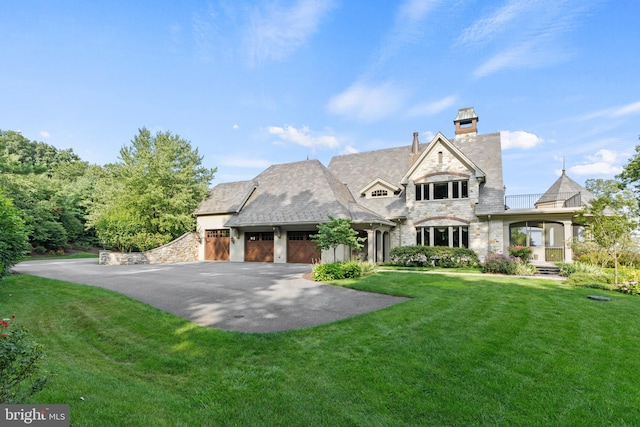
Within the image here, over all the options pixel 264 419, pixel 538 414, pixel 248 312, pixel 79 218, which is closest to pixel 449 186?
pixel 248 312

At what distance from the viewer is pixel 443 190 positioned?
2028 centimetres

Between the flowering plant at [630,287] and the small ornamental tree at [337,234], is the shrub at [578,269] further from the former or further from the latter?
the small ornamental tree at [337,234]

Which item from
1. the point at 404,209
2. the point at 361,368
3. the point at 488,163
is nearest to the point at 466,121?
the point at 488,163


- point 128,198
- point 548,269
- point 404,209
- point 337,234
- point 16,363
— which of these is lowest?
point 548,269

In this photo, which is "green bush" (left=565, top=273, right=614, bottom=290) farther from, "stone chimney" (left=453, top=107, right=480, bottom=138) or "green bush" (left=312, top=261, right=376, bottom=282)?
"stone chimney" (left=453, top=107, right=480, bottom=138)

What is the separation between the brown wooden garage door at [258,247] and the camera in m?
21.8

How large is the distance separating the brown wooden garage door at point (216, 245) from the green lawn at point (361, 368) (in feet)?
51.8

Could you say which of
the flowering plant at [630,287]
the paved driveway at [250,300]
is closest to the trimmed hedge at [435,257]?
the flowering plant at [630,287]

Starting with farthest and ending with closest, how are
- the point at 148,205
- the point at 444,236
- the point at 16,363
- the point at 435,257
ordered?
the point at 148,205
the point at 444,236
the point at 435,257
the point at 16,363

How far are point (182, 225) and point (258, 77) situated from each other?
14.7m

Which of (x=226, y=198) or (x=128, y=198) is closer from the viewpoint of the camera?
(x=128, y=198)

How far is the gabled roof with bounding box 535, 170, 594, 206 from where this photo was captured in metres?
21.2

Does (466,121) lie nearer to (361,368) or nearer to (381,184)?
(381,184)

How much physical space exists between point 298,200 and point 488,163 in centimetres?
1365
